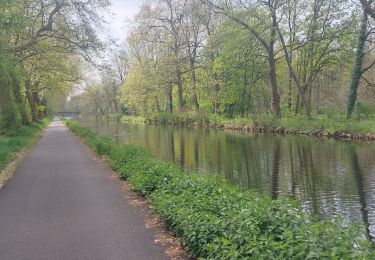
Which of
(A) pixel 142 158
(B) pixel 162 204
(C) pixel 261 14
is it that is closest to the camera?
(B) pixel 162 204

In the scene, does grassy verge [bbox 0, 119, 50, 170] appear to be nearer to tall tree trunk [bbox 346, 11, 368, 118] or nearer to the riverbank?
the riverbank

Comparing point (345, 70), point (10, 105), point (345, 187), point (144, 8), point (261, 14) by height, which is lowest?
point (345, 187)

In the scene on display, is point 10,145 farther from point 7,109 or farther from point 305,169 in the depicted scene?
point 305,169

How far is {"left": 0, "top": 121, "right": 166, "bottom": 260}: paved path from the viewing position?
632cm

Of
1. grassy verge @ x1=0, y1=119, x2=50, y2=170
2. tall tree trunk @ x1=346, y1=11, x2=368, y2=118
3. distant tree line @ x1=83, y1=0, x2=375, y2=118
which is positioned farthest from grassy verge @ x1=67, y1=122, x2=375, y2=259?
tall tree trunk @ x1=346, y1=11, x2=368, y2=118

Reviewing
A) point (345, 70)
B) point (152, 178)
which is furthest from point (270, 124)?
point (152, 178)

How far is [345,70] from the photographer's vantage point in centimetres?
4147

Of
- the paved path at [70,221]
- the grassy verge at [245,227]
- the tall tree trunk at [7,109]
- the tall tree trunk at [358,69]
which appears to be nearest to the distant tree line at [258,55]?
the tall tree trunk at [358,69]

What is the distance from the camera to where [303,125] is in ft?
98.2

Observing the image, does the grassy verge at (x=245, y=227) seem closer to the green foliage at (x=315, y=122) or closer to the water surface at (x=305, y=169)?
the water surface at (x=305, y=169)

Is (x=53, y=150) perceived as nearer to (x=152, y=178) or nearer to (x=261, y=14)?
(x=152, y=178)

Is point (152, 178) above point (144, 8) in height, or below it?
below

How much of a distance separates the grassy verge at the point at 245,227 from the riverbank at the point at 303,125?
19007 mm

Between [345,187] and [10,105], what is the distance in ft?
72.9
